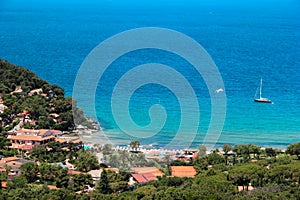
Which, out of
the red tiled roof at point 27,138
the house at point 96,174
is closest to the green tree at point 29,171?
the house at point 96,174

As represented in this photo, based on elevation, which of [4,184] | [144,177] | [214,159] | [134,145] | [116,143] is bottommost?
[4,184]

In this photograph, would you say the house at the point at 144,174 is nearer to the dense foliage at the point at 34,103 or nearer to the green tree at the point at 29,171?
the green tree at the point at 29,171

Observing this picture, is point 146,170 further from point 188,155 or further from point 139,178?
point 188,155

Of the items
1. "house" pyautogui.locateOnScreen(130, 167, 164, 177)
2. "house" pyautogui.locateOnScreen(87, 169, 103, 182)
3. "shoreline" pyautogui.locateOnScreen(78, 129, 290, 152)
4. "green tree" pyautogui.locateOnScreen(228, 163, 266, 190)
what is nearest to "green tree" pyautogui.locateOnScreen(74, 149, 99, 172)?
"house" pyautogui.locateOnScreen(87, 169, 103, 182)

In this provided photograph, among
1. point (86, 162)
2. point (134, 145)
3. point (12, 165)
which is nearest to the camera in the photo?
point (12, 165)

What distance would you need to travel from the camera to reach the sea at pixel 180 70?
25.9 meters

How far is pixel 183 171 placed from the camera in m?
19.9

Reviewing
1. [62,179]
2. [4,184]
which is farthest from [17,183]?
[62,179]

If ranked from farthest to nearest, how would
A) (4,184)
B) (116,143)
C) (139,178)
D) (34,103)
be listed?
(34,103) < (116,143) < (139,178) < (4,184)

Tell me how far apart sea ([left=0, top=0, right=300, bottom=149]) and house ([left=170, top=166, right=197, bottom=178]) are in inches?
127

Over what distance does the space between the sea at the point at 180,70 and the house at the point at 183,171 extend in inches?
127

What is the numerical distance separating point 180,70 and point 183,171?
1760 centimetres

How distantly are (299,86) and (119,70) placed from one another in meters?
9.61

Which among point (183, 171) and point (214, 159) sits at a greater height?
point (214, 159)
